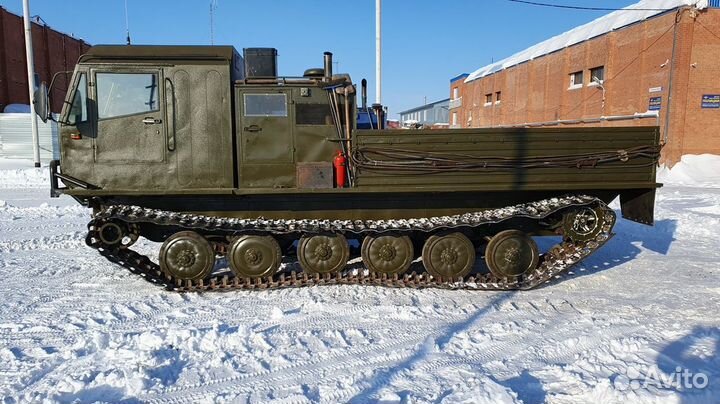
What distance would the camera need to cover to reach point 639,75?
74.5ft

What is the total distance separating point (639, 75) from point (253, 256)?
23.1m

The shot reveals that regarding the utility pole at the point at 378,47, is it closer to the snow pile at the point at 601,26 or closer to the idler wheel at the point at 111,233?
the idler wheel at the point at 111,233

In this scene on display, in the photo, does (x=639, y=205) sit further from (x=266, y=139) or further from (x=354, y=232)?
(x=266, y=139)

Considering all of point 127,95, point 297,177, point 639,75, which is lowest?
point 297,177

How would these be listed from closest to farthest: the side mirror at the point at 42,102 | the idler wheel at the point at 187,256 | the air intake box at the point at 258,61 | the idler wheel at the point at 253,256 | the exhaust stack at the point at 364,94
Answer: the side mirror at the point at 42,102 → the idler wheel at the point at 187,256 → the idler wheel at the point at 253,256 → the air intake box at the point at 258,61 → the exhaust stack at the point at 364,94

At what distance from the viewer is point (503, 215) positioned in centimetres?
624

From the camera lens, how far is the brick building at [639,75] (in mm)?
20125

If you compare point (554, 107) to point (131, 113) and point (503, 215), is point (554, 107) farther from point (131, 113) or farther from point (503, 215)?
point (131, 113)

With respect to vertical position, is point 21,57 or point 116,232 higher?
point 21,57

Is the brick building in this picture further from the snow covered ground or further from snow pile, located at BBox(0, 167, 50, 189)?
snow pile, located at BBox(0, 167, 50, 189)

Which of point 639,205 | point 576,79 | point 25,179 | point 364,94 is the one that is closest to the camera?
point 639,205

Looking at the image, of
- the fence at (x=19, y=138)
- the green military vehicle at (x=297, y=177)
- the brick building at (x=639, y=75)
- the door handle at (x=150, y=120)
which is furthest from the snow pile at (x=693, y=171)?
the fence at (x=19, y=138)

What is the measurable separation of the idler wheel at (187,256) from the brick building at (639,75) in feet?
70.8

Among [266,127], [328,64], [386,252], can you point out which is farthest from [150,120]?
[386,252]
